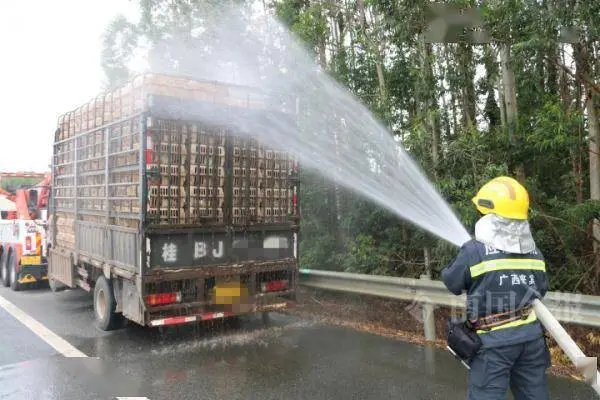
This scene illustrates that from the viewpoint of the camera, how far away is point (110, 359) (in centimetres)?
570

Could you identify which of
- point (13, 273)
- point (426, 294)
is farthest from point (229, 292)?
point (13, 273)

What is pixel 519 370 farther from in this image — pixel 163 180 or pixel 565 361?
pixel 163 180

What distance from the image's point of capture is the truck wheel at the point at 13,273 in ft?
33.8

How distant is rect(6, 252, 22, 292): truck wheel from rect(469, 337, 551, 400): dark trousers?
9.82 meters

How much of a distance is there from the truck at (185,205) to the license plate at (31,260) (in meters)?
3.29

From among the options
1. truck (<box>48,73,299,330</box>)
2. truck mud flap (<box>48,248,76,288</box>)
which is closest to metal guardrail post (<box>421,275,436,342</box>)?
truck (<box>48,73,299,330</box>)

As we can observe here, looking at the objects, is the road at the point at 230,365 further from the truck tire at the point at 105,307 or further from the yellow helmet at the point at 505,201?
the yellow helmet at the point at 505,201

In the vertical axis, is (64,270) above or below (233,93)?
below

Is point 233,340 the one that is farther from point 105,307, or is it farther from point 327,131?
point 327,131

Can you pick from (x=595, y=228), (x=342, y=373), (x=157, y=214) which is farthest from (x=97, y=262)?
(x=595, y=228)

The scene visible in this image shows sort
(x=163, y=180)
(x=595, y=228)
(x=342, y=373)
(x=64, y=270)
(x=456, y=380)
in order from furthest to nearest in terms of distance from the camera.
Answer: (x=64, y=270)
(x=595, y=228)
(x=163, y=180)
(x=342, y=373)
(x=456, y=380)

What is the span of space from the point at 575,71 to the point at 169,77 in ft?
16.0

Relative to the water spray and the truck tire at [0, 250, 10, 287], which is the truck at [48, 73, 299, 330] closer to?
the water spray

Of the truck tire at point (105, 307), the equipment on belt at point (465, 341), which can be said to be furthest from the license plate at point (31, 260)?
the equipment on belt at point (465, 341)
